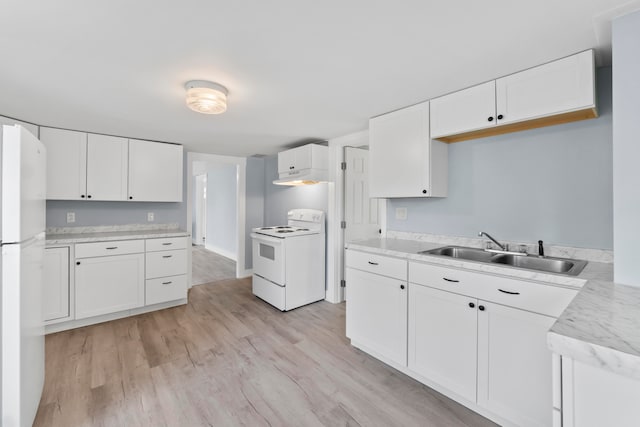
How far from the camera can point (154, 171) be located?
374cm

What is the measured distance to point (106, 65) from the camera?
1779 mm

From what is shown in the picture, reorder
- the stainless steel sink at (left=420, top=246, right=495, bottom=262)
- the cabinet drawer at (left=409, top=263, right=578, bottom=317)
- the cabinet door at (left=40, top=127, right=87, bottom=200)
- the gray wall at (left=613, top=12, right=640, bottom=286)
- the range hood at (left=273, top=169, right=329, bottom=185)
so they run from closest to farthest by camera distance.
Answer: the gray wall at (left=613, top=12, right=640, bottom=286) → the cabinet drawer at (left=409, top=263, right=578, bottom=317) → the stainless steel sink at (left=420, top=246, right=495, bottom=262) → the cabinet door at (left=40, top=127, right=87, bottom=200) → the range hood at (left=273, top=169, right=329, bottom=185)

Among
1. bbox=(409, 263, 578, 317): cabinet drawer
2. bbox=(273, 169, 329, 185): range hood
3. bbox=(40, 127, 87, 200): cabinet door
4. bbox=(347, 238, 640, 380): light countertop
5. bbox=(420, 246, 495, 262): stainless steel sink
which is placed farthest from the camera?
bbox=(273, 169, 329, 185): range hood

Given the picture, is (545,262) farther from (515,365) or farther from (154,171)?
(154,171)

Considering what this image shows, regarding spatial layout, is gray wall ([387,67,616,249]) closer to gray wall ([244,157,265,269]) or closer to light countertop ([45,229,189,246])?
light countertop ([45,229,189,246])

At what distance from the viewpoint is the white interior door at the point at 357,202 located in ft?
12.3

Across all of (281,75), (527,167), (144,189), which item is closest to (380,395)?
(527,167)

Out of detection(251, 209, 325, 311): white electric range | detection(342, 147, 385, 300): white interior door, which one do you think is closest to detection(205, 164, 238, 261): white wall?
detection(251, 209, 325, 311): white electric range

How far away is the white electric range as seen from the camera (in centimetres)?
339

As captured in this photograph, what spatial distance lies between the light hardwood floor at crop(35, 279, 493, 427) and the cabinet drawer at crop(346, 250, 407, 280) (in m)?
0.77

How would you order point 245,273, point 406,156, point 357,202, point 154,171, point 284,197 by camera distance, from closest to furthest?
1. point 406,156
2. point 154,171
3. point 357,202
4. point 284,197
5. point 245,273

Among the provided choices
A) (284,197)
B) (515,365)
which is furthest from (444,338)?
(284,197)

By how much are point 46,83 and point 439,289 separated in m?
3.20

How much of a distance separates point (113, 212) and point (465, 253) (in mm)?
4294
